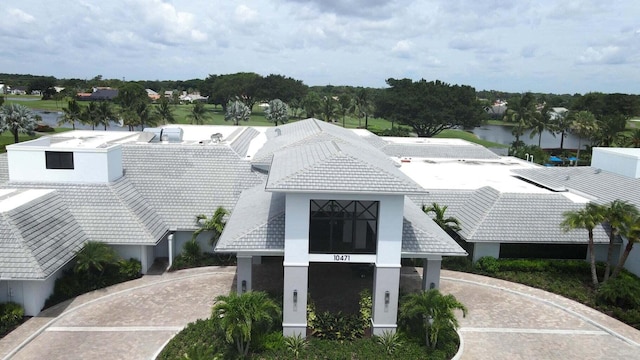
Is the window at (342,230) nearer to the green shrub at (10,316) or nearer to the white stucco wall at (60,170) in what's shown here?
the green shrub at (10,316)

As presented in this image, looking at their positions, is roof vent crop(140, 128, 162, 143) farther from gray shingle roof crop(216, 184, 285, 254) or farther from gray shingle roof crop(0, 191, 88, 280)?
gray shingle roof crop(216, 184, 285, 254)

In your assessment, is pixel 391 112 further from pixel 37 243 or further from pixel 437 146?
pixel 37 243

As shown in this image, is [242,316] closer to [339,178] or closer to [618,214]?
[339,178]

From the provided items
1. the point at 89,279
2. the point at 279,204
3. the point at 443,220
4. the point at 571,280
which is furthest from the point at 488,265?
the point at 89,279

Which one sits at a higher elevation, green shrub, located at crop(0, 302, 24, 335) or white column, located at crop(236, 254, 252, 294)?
white column, located at crop(236, 254, 252, 294)

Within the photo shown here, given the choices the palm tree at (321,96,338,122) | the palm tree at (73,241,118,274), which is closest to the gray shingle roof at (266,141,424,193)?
the palm tree at (73,241,118,274)

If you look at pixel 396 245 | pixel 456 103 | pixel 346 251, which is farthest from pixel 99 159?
pixel 456 103
